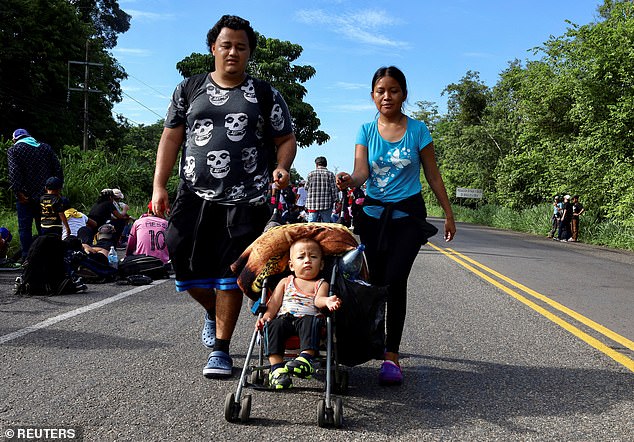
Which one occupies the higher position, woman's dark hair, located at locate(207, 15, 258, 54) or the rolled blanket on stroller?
woman's dark hair, located at locate(207, 15, 258, 54)

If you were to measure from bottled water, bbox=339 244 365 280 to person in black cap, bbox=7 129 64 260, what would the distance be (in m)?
6.41

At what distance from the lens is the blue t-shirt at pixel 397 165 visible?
4.11 meters

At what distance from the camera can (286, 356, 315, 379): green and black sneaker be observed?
3.26 meters

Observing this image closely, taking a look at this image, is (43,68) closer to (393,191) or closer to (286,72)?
(286,72)

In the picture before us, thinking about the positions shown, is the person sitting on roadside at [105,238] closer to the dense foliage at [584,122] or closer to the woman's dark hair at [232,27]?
the woman's dark hair at [232,27]

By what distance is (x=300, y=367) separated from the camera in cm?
328

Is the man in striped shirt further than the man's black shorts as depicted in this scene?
Yes

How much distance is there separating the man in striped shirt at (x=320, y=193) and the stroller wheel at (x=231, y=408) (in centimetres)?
1018

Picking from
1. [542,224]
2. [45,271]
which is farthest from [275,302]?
[542,224]

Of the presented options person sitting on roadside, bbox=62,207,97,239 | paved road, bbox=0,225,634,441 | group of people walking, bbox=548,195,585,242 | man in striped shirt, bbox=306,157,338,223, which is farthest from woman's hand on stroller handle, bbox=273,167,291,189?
group of people walking, bbox=548,195,585,242

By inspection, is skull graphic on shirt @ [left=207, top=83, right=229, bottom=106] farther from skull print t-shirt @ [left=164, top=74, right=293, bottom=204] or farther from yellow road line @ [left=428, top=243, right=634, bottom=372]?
yellow road line @ [left=428, top=243, right=634, bottom=372]

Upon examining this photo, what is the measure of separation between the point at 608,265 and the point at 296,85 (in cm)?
2990

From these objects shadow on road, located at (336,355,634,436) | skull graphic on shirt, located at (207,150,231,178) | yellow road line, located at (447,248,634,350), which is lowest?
yellow road line, located at (447,248,634,350)

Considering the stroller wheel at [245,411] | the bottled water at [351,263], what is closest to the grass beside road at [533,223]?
the bottled water at [351,263]
